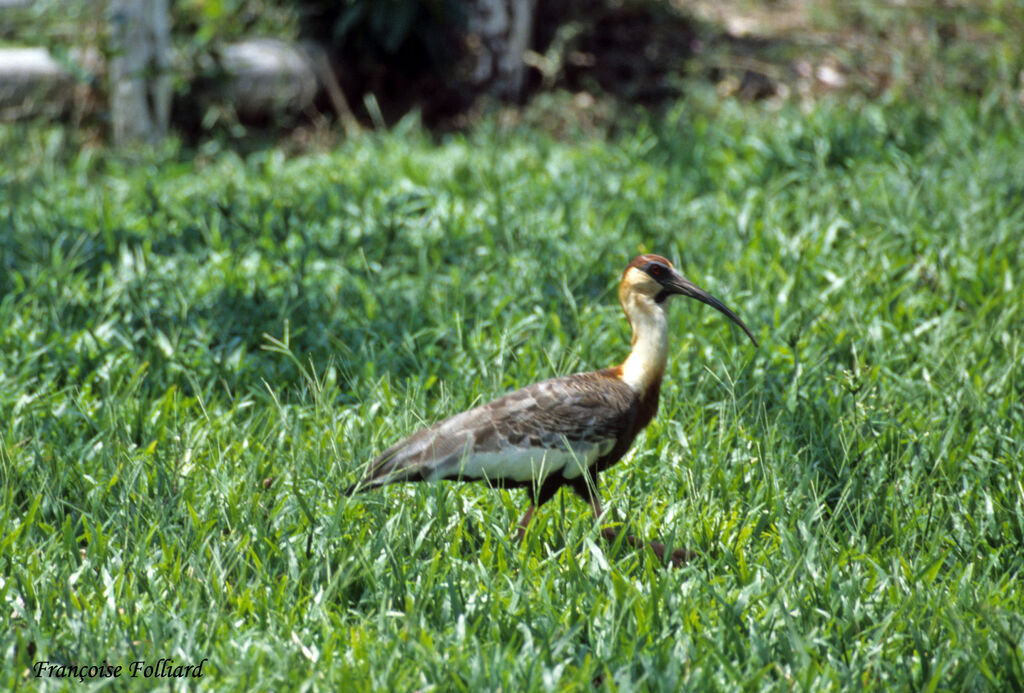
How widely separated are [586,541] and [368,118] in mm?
5752

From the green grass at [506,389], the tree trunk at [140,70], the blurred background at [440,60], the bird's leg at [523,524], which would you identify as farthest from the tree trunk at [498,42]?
the bird's leg at [523,524]

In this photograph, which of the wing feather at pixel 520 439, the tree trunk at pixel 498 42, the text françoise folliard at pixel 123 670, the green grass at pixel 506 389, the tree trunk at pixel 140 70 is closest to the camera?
the text françoise folliard at pixel 123 670

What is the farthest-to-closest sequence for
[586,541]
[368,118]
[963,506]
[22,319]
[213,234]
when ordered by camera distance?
[368,118], [213,234], [22,319], [963,506], [586,541]

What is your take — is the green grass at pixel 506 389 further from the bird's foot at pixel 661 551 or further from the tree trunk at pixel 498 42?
the tree trunk at pixel 498 42

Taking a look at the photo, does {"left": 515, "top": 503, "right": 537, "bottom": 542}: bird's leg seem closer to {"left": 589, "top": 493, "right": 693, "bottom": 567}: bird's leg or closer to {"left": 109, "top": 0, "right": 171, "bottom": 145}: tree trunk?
{"left": 589, "top": 493, "right": 693, "bottom": 567}: bird's leg

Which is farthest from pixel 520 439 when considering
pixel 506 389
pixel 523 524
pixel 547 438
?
pixel 506 389

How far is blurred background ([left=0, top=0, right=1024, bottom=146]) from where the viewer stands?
23.6 feet

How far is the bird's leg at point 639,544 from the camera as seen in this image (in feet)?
10.4

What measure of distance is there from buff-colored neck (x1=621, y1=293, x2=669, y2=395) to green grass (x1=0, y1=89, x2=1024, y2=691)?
23cm

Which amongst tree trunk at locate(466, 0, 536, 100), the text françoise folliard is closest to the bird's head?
the text françoise folliard

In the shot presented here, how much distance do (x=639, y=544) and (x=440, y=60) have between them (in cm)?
561

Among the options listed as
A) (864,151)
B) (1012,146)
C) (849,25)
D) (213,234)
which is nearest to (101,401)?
(213,234)

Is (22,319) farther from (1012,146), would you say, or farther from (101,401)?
(1012,146)

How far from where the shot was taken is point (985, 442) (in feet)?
12.5
